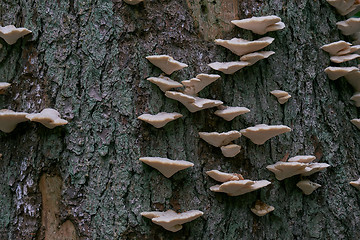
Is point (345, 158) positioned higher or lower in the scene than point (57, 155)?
lower

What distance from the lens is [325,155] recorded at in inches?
131

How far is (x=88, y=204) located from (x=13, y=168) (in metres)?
0.74

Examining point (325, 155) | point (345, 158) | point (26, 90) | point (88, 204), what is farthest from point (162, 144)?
point (345, 158)

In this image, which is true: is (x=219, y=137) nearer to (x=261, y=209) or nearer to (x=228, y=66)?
(x=228, y=66)

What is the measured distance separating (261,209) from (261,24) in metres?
1.56

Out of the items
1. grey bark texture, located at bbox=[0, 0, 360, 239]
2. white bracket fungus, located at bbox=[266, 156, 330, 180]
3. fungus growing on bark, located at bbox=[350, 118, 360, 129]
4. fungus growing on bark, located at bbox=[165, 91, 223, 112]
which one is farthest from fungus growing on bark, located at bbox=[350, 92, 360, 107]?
fungus growing on bark, located at bbox=[165, 91, 223, 112]

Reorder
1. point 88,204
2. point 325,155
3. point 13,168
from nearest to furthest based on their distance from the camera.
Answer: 1. point 88,204
2. point 13,168
3. point 325,155

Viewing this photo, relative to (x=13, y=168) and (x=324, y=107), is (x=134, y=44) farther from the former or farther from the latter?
(x=324, y=107)

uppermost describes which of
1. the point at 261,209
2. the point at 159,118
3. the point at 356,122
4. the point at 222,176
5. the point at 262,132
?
the point at 159,118

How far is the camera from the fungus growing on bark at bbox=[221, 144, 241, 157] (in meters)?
2.79

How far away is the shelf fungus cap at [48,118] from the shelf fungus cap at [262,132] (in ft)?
4.64

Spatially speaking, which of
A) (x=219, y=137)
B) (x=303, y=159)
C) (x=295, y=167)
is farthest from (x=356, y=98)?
(x=219, y=137)

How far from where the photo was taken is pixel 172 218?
2438 millimetres

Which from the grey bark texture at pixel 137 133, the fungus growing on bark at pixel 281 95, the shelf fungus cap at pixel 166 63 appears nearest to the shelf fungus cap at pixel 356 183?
the grey bark texture at pixel 137 133
